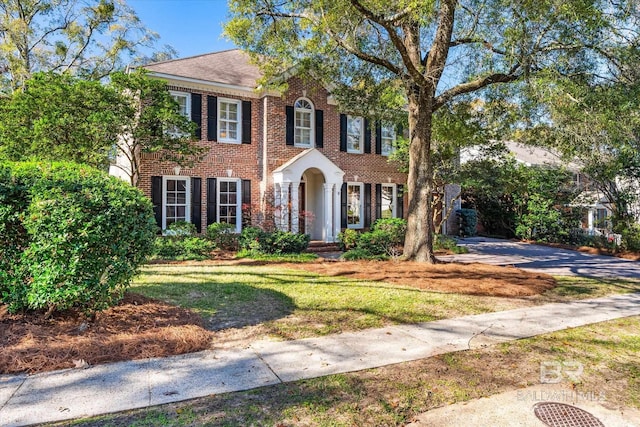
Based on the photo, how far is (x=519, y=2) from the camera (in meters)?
7.76

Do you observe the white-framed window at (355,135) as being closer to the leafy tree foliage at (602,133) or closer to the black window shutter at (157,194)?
the leafy tree foliage at (602,133)

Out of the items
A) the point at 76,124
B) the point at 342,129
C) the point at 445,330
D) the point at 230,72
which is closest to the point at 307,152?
the point at 342,129

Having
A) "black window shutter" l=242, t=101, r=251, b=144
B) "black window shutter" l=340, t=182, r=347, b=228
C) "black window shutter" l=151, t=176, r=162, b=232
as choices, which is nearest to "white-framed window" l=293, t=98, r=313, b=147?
"black window shutter" l=242, t=101, r=251, b=144

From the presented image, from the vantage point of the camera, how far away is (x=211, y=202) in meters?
14.0

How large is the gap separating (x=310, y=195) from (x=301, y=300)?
10.2m

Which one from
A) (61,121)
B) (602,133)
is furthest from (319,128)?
(602,133)

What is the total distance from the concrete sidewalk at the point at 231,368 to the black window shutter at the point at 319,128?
1101 centimetres

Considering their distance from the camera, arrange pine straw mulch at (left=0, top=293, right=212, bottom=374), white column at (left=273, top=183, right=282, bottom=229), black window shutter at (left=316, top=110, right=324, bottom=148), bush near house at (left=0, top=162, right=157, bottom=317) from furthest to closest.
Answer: black window shutter at (left=316, top=110, right=324, bottom=148), white column at (left=273, top=183, right=282, bottom=229), bush near house at (left=0, top=162, right=157, bottom=317), pine straw mulch at (left=0, top=293, right=212, bottom=374)

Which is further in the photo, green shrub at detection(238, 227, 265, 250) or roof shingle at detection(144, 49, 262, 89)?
roof shingle at detection(144, 49, 262, 89)

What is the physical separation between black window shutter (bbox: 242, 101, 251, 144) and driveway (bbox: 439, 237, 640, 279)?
26.2 ft

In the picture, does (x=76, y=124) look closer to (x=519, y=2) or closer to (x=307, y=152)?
(x=307, y=152)

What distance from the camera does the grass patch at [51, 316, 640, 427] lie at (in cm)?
296

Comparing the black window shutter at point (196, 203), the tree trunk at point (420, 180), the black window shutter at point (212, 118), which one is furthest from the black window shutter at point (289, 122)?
the tree trunk at point (420, 180)

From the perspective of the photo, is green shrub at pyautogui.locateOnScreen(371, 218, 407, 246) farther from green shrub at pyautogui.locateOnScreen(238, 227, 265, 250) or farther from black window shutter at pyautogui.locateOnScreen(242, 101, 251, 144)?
black window shutter at pyautogui.locateOnScreen(242, 101, 251, 144)
